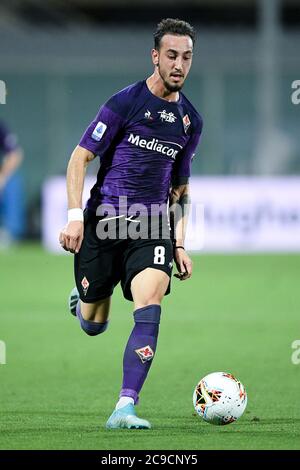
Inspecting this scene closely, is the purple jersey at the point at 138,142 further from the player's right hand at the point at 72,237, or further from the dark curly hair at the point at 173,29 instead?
the player's right hand at the point at 72,237

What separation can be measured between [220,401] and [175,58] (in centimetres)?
203

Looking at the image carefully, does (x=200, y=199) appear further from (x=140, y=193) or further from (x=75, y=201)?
(x=75, y=201)

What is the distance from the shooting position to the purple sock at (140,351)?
684 centimetres

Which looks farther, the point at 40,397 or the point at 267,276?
the point at 267,276

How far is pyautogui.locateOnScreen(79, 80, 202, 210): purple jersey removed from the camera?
285 inches

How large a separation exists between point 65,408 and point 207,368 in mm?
→ 2188

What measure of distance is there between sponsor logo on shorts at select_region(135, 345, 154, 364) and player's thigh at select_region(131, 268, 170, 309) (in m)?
0.27

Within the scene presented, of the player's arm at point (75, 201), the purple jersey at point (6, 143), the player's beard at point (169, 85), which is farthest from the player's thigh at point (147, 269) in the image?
the purple jersey at point (6, 143)

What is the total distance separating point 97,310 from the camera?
26.2 feet

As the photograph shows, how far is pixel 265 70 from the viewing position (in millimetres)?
25484

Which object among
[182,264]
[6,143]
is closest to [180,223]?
[182,264]

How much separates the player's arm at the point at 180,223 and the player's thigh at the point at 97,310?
Result: 2.05ft
